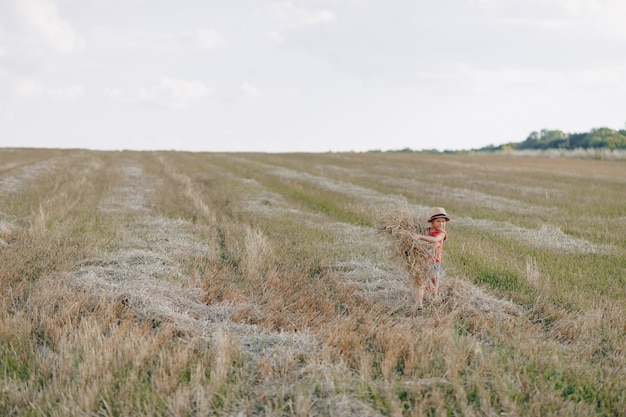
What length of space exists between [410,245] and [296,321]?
1.55m

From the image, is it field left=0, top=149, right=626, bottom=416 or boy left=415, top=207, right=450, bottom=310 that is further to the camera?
boy left=415, top=207, right=450, bottom=310

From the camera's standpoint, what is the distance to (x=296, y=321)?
569 centimetres

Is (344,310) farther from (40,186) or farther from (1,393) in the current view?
(40,186)

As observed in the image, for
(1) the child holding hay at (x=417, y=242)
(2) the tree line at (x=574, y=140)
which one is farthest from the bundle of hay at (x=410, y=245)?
(2) the tree line at (x=574, y=140)

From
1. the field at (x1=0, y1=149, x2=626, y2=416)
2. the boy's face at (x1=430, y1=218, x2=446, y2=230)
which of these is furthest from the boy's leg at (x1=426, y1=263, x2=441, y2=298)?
the boy's face at (x1=430, y1=218, x2=446, y2=230)

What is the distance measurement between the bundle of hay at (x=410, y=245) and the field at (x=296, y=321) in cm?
46

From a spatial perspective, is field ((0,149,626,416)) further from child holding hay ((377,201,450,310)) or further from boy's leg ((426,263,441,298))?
child holding hay ((377,201,450,310))

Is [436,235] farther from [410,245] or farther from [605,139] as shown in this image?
[605,139]

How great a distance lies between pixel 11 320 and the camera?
206 inches

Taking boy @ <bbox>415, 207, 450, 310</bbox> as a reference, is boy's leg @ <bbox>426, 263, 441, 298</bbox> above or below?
below

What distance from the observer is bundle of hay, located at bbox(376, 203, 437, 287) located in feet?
19.8

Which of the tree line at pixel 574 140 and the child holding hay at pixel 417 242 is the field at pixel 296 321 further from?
the tree line at pixel 574 140

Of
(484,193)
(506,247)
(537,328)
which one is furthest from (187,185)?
(537,328)

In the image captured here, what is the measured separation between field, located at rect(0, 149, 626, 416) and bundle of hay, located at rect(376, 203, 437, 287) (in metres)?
0.46
